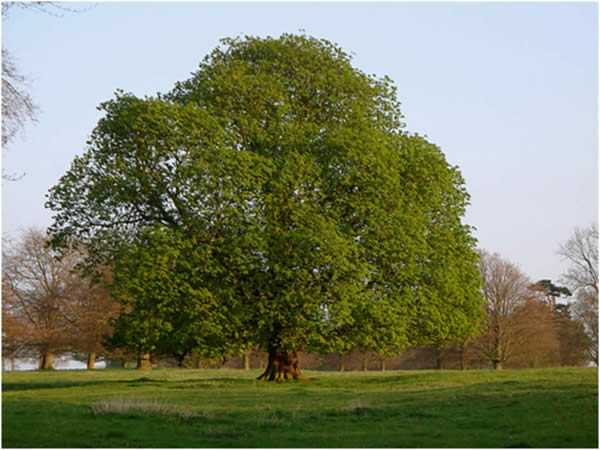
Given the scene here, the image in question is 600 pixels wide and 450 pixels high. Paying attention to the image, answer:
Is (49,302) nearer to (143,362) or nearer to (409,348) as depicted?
(143,362)

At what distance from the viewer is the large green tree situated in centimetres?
3681

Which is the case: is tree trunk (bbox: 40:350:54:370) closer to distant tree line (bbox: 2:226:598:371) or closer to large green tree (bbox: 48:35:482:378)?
distant tree line (bbox: 2:226:598:371)

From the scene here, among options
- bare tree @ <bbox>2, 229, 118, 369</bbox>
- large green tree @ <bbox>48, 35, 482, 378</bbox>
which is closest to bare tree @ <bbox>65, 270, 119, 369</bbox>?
bare tree @ <bbox>2, 229, 118, 369</bbox>

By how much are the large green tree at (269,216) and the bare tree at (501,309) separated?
36.0 m

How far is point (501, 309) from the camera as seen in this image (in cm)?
7719

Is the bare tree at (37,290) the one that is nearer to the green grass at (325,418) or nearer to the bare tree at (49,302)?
the bare tree at (49,302)

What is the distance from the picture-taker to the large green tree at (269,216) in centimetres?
3681

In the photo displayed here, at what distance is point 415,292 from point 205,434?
21826 mm

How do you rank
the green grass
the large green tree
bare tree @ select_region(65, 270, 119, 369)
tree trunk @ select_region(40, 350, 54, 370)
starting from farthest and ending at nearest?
tree trunk @ select_region(40, 350, 54, 370) → bare tree @ select_region(65, 270, 119, 369) → the large green tree → the green grass

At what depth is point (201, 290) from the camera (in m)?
36.5

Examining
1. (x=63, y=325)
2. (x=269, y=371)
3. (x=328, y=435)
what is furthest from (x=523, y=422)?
(x=63, y=325)

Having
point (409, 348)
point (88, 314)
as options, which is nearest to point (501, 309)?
point (409, 348)

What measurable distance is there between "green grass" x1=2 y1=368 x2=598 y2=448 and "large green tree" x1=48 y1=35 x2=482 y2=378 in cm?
531

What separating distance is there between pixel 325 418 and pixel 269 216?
16.4m
